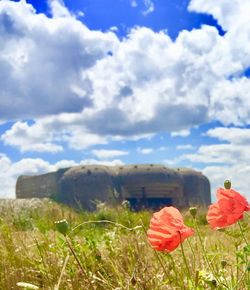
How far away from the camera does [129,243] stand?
383 cm

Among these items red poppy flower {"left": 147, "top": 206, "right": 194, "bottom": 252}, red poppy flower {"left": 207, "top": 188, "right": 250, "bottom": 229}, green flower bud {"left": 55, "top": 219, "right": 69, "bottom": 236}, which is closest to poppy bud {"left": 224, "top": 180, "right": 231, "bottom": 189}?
red poppy flower {"left": 207, "top": 188, "right": 250, "bottom": 229}

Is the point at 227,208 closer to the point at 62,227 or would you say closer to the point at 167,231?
the point at 167,231

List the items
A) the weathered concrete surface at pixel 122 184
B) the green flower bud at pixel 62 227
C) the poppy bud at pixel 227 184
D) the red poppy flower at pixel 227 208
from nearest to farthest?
the green flower bud at pixel 62 227 → the red poppy flower at pixel 227 208 → the poppy bud at pixel 227 184 → the weathered concrete surface at pixel 122 184

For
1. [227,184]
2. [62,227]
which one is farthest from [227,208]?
[62,227]

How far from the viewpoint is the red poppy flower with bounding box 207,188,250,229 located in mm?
1910

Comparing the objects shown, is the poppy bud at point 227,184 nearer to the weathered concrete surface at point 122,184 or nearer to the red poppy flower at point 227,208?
the red poppy flower at point 227,208

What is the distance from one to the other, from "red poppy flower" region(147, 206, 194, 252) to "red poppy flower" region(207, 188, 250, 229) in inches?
4.1

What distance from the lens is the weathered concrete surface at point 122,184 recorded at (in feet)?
140

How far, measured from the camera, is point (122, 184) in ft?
149

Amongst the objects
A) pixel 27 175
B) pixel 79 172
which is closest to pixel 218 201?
pixel 79 172

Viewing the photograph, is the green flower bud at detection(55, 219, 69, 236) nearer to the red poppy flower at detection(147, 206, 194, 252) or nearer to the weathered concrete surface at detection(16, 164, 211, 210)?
the red poppy flower at detection(147, 206, 194, 252)

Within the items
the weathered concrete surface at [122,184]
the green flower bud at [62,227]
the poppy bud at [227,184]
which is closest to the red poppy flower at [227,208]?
the poppy bud at [227,184]

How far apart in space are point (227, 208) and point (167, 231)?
220 millimetres

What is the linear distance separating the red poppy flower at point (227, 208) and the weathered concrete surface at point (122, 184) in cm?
3997
